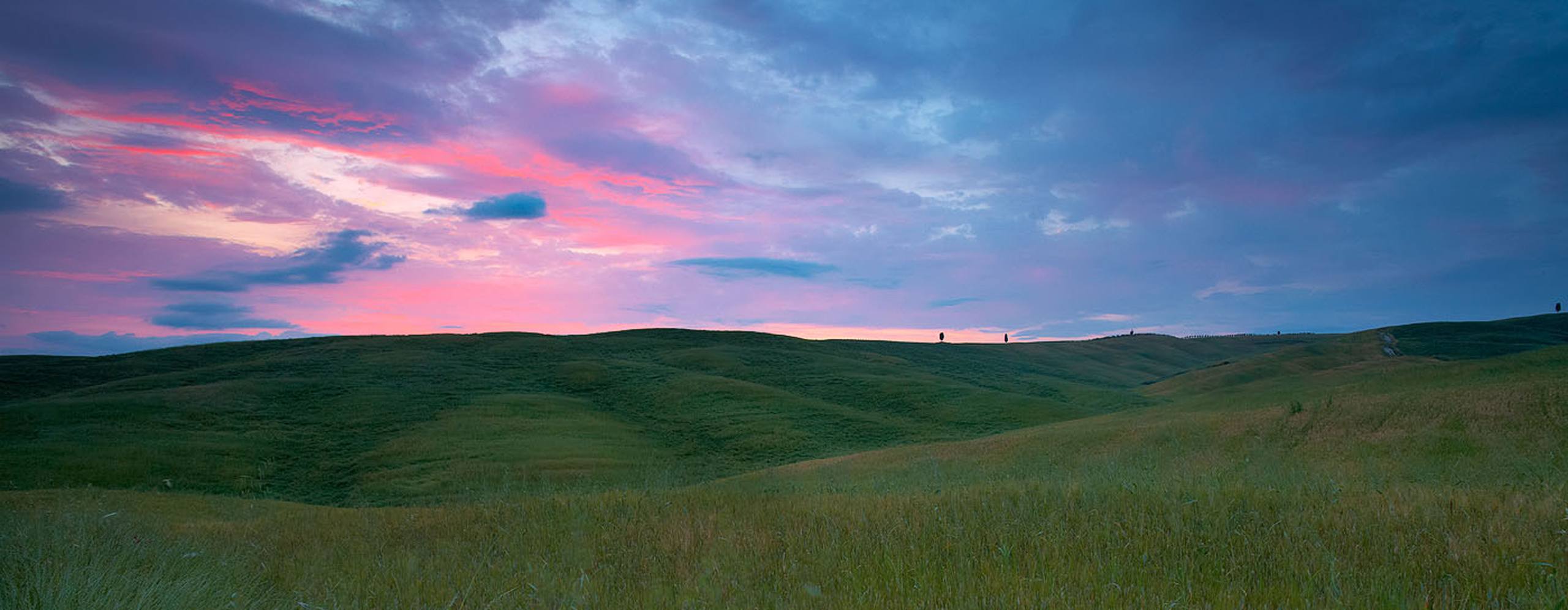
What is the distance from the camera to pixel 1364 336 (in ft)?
237

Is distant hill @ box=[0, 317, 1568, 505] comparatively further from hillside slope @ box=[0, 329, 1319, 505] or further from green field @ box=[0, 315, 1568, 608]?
green field @ box=[0, 315, 1568, 608]

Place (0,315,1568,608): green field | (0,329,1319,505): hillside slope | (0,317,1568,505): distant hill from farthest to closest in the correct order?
(0,317,1568,505): distant hill, (0,329,1319,505): hillside slope, (0,315,1568,608): green field

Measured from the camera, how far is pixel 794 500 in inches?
427

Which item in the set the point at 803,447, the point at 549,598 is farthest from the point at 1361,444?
the point at 803,447

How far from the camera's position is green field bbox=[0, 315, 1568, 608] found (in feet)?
20.2

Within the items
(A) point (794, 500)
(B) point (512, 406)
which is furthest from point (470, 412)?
(A) point (794, 500)

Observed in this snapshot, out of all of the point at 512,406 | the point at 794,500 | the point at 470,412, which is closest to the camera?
the point at 794,500

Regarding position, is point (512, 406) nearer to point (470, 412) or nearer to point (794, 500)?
point (470, 412)

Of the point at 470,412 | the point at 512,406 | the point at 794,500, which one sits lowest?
the point at 470,412

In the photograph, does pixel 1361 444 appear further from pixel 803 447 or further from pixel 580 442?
pixel 580 442

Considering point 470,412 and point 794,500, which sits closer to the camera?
point 794,500

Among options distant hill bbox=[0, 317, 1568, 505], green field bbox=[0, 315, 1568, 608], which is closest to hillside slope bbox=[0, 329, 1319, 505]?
distant hill bbox=[0, 317, 1568, 505]

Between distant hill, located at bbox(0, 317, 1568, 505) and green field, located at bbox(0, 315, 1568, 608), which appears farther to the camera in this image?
distant hill, located at bbox(0, 317, 1568, 505)

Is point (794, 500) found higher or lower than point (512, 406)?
higher
